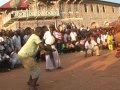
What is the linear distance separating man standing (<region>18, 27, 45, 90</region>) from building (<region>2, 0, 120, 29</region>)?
92.6 feet

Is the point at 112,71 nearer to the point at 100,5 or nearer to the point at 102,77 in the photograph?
the point at 102,77

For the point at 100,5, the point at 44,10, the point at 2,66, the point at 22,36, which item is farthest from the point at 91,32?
the point at 100,5

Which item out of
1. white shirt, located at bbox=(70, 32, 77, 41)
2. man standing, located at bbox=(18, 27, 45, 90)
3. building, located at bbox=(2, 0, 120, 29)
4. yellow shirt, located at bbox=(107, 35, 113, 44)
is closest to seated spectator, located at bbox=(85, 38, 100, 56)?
yellow shirt, located at bbox=(107, 35, 113, 44)

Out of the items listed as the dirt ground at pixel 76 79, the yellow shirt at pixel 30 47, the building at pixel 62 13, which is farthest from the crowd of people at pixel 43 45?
the building at pixel 62 13

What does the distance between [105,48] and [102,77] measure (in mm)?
11065

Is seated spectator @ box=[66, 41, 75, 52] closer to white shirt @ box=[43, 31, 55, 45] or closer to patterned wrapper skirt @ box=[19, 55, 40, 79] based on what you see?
white shirt @ box=[43, 31, 55, 45]

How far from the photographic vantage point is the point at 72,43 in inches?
829

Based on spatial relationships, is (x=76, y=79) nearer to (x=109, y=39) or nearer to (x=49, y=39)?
(x=49, y=39)

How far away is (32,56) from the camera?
9.23 m

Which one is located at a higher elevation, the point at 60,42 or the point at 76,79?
the point at 60,42

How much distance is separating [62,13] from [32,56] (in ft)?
111

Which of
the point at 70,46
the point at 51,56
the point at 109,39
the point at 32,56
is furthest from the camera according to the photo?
the point at 109,39

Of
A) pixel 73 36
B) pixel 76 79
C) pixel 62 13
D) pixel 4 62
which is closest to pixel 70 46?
pixel 73 36

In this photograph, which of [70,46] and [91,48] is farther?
[70,46]
